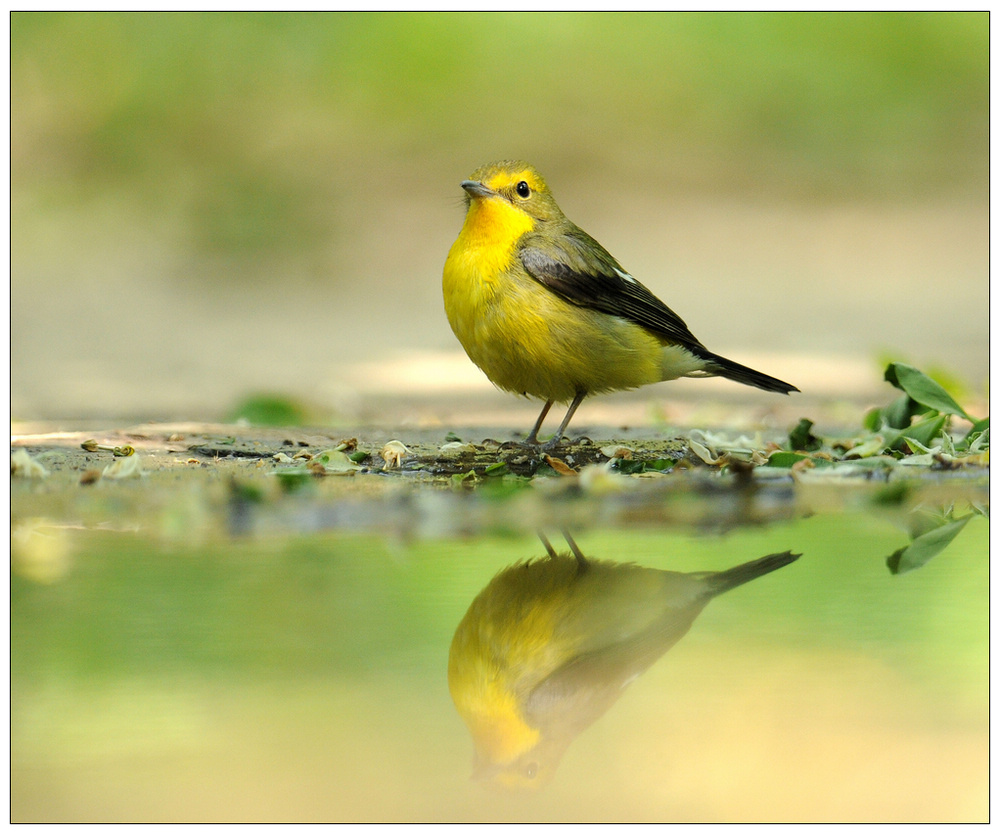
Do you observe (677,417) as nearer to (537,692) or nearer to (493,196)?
(493,196)

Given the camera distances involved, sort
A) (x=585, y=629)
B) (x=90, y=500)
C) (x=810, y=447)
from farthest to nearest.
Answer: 1. (x=810, y=447)
2. (x=90, y=500)
3. (x=585, y=629)

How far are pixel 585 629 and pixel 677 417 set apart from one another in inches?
183

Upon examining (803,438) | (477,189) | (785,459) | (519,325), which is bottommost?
(803,438)

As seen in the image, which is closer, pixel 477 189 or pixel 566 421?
pixel 477 189

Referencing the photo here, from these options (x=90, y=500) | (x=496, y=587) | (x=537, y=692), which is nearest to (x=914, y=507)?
(x=496, y=587)

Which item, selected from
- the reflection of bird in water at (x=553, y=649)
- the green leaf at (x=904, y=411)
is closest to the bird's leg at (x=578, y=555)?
the reflection of bird in water at (x=553, y=649)

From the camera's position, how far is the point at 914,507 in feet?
11.9

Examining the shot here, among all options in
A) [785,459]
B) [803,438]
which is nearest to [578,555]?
[785,459]

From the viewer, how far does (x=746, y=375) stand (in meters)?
5.38

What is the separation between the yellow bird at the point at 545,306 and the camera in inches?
188

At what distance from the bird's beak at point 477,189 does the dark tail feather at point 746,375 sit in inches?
55.6

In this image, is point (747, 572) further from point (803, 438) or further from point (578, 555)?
point (803, 438)

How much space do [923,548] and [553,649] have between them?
1.30 m

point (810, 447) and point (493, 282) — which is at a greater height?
point (493, 282)
